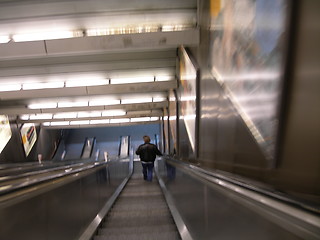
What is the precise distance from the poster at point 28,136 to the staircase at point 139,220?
1073cm

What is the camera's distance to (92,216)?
10.8 feet

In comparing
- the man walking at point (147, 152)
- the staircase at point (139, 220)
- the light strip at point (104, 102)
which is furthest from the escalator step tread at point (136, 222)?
the light strip at point (104, 102)

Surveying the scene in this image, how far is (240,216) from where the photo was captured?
134 centimetres

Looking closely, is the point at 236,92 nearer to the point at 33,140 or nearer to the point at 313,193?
the point at 313,193

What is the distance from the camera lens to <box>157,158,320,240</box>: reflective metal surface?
823 mm

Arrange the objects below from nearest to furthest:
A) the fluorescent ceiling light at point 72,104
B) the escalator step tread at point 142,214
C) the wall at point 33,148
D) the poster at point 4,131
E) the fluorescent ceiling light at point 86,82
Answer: the escalator step tread at point 142,214
the fluorescent ceiling light at point 86,82
the fluorescent ceiling light at point 72,104
the poster at point 4,131
the wall at point 33,148

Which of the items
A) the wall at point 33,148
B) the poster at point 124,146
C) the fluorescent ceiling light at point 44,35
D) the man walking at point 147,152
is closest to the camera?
the fluorescent ceiling light at point 44,35

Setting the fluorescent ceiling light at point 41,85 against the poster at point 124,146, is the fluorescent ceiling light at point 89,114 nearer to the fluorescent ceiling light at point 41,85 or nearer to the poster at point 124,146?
the fluorescent ceiling light at point 41,85

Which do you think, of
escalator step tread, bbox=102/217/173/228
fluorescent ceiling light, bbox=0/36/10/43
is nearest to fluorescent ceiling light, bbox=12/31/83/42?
fluorescent ceiling light, bbox=0/36/10/43

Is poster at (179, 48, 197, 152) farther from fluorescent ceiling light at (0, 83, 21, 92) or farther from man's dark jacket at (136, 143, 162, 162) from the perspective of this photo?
fluorescent ceiling light at (0, 83, 21, 92)

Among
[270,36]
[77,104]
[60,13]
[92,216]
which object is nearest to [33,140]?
[77,104]

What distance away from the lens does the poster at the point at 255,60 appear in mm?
1588

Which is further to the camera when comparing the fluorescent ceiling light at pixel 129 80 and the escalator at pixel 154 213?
the fluorescent ceiling light at pixel 129 80

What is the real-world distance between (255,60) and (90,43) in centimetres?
374
